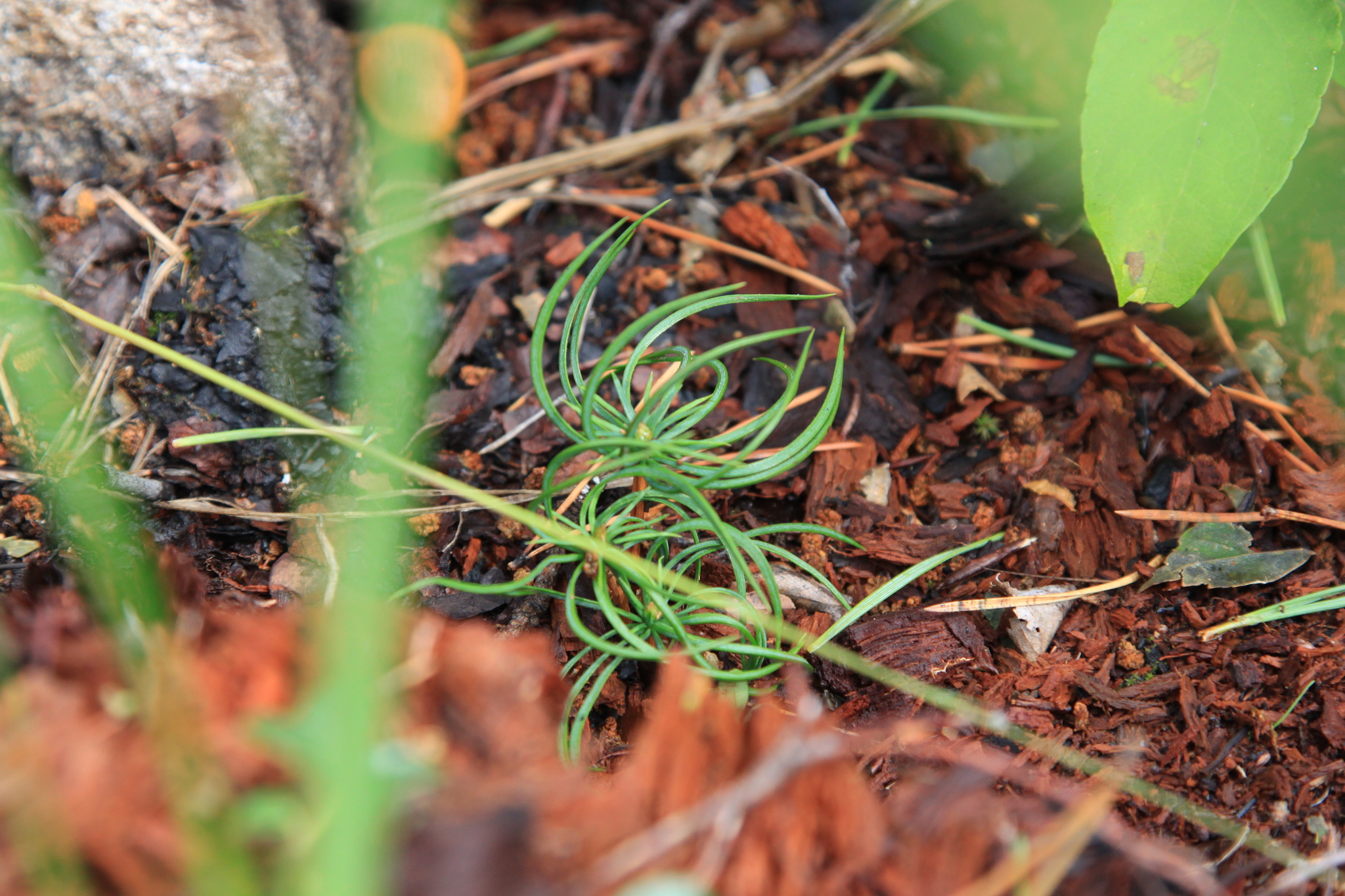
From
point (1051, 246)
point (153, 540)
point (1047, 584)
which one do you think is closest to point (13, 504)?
point (153, 540)

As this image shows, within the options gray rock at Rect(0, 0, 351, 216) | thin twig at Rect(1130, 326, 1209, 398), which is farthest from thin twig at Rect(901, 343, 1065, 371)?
gray rock at Rect(0, 0, 351, 216)

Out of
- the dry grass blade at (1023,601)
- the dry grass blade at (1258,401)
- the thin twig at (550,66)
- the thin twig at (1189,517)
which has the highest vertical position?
the thin twig at (550,66)

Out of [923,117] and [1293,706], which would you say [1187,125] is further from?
[1293,706]

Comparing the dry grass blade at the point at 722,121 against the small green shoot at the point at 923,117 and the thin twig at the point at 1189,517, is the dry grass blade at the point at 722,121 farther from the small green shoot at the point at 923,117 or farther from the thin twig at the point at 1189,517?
the thin twig at the point at 1189,517

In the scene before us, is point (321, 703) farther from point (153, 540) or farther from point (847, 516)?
point (847, 516)

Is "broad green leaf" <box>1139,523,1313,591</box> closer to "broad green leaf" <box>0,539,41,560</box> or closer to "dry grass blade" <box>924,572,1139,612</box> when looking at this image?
"dry grass blade" <box>924,572,1139,612</box>

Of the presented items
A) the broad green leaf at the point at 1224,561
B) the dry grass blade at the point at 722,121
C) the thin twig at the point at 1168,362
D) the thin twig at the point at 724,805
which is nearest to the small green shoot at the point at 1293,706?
the broad green leaf at the point at 1224,561
